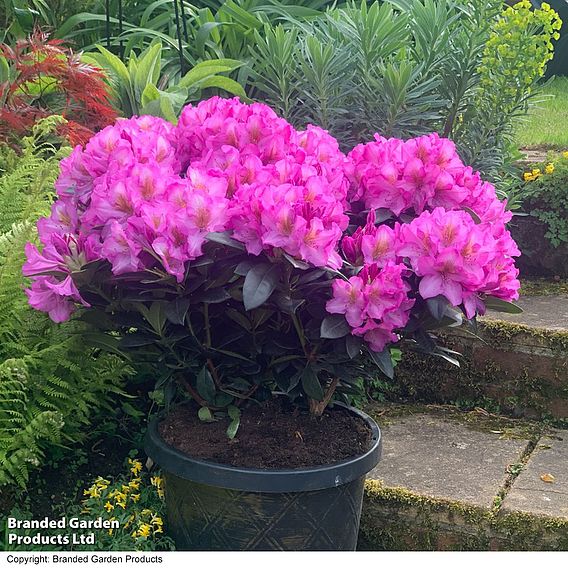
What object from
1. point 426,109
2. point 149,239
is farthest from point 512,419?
point 149,239

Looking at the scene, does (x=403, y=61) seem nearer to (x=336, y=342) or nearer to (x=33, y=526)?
(x=336, y=342)

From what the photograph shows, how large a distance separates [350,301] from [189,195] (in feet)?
1.35

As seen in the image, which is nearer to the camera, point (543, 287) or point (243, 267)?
point (243, 267)

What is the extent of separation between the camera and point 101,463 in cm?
275

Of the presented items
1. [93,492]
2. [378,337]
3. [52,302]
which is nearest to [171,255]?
[52,302]

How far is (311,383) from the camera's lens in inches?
83.2

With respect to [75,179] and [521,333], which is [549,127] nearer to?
[521,333]

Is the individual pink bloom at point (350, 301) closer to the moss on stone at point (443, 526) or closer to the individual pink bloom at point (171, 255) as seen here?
the individual pink bloom at point (171, 255)

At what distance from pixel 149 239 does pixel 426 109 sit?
188cm

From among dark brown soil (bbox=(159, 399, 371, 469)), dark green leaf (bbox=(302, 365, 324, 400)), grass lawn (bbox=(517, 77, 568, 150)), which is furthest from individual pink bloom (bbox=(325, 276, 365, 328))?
grass lawn (bbox=(517, 77, 568, 150))

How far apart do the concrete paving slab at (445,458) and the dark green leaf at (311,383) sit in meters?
0.66

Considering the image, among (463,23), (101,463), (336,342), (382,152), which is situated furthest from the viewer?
(463,23)

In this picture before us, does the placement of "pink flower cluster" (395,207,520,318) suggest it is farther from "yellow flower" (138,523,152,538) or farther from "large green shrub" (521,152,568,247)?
"large green shrub" (521,152,568,247)

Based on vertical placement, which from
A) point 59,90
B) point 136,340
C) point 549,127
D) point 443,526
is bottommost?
point 443,526
